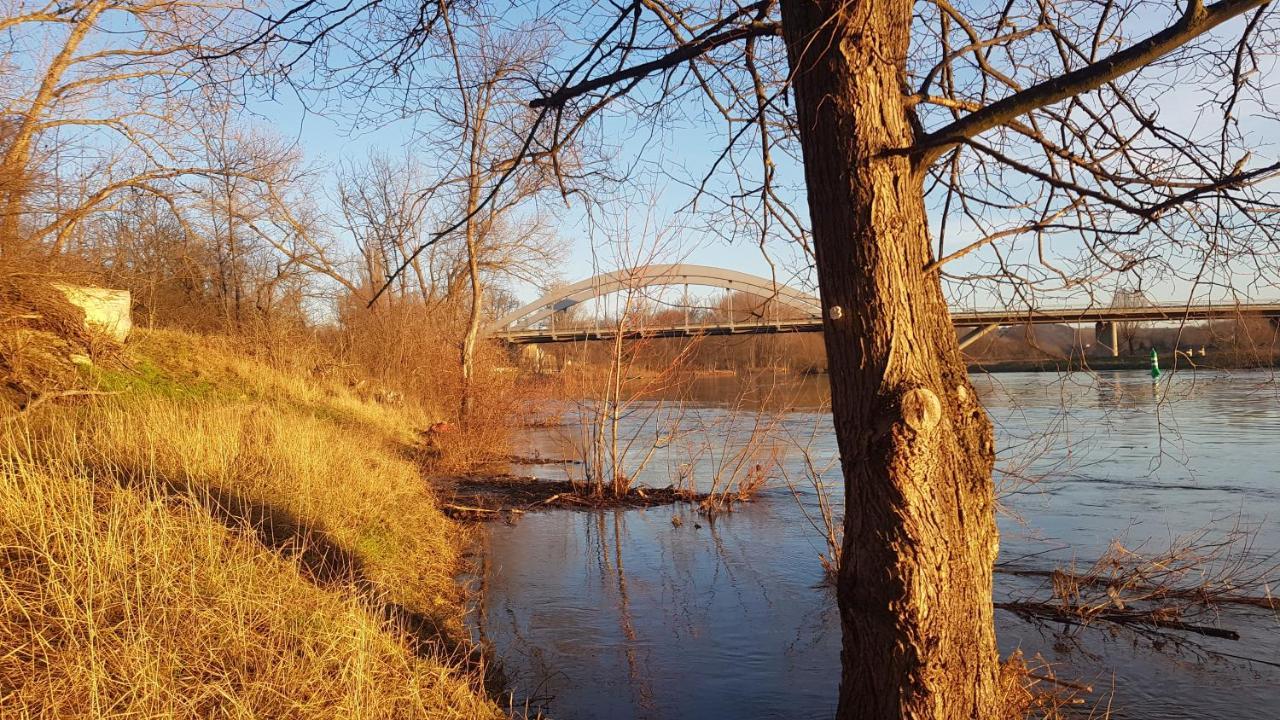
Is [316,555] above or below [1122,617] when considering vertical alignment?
above

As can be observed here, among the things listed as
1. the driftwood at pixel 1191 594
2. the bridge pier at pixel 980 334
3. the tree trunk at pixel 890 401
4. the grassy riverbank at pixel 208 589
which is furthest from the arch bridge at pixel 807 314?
the grassy riverbank at pixel 208 589

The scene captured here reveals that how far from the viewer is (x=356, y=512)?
6555mm

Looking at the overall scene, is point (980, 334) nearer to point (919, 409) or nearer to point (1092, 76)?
point (919, 409)

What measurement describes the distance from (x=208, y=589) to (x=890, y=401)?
3.03 meters

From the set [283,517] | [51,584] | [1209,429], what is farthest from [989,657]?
[1209,429]

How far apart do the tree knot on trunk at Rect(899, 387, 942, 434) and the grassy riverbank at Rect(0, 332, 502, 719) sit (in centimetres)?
232

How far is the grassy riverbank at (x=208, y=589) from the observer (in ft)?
9.60

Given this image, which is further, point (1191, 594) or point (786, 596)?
point (786, 596)

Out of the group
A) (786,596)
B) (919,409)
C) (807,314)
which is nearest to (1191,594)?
(786,596)

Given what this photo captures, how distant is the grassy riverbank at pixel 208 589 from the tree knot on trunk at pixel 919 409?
232 centimetres

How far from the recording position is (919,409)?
277cm

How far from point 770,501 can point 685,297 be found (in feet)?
14.9

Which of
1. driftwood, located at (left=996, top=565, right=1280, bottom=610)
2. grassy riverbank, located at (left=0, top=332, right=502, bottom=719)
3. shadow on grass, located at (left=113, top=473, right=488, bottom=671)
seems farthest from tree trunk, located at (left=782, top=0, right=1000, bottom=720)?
driftwood, located at (left=996, top=565, right=1280, bottom=610)

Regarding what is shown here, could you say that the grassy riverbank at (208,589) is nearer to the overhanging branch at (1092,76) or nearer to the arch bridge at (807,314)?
the arch bridge at (807,314)
